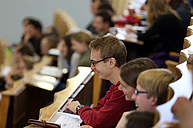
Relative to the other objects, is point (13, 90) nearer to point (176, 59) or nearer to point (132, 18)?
point (176, 59)

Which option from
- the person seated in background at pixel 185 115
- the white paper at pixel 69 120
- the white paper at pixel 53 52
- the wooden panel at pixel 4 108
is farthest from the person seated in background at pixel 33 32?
the person seated in background at pixel 185 115

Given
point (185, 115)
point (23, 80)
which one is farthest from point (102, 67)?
point (23, 80)

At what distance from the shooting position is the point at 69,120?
1.56m

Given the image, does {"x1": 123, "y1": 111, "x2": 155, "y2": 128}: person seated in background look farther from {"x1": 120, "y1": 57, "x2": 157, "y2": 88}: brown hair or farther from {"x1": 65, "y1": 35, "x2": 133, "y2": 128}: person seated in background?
{"x1": 65, "y1": 35, "x2": 133, "y2": 128}: person seated in background

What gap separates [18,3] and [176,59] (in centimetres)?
734

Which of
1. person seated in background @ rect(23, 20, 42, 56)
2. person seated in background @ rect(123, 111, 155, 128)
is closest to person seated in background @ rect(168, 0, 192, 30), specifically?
person seated in background @ rect(123, 111, 155, 128)

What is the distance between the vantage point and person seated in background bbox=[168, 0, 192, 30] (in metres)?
3.21

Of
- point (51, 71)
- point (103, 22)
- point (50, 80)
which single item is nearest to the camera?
point (50, 80)

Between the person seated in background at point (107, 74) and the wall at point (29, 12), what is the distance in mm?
7603

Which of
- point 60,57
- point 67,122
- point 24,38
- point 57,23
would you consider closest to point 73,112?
point 67,122

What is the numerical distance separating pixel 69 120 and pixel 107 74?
1.31 feet

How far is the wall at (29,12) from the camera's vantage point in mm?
8766

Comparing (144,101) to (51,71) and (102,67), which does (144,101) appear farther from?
(51,71)

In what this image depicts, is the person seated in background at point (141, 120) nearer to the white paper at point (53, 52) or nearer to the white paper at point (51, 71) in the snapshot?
the white paper at point (51, 71)
